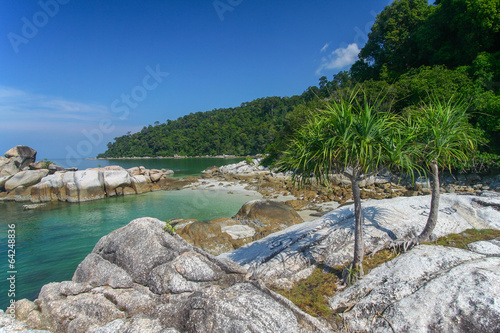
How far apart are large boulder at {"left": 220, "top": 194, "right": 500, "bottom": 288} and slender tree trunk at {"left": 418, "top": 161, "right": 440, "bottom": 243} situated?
1.44ft

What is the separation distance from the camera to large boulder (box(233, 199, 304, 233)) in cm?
1788

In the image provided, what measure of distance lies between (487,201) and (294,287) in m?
8.72

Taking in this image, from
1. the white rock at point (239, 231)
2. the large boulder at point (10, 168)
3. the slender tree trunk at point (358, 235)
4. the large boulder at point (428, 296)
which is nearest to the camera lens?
the large boulder at point (428, 296)

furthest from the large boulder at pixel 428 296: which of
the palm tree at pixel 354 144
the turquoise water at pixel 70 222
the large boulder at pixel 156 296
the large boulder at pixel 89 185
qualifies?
the large boulder at pixel 89 185

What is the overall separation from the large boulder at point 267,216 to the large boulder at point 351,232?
730 cm

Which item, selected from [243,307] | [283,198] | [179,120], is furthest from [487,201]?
[179,120]

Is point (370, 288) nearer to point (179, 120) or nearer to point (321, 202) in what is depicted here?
point (321, 202)

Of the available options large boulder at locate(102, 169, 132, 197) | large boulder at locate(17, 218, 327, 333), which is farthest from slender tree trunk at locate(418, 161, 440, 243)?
large boulder at locate(102, 169, 132, 197)

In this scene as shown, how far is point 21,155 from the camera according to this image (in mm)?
41719

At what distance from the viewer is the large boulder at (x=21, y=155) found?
4078 cm

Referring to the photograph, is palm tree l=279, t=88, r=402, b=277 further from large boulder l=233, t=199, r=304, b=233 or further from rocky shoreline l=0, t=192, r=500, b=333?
large boulder l=233, t=199, r=304, b=233

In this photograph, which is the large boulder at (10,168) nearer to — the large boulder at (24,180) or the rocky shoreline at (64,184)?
the rocky shoreline at (64,184)

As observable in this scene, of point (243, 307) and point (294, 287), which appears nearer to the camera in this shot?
point (243, 307)

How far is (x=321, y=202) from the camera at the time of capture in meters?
24.5
